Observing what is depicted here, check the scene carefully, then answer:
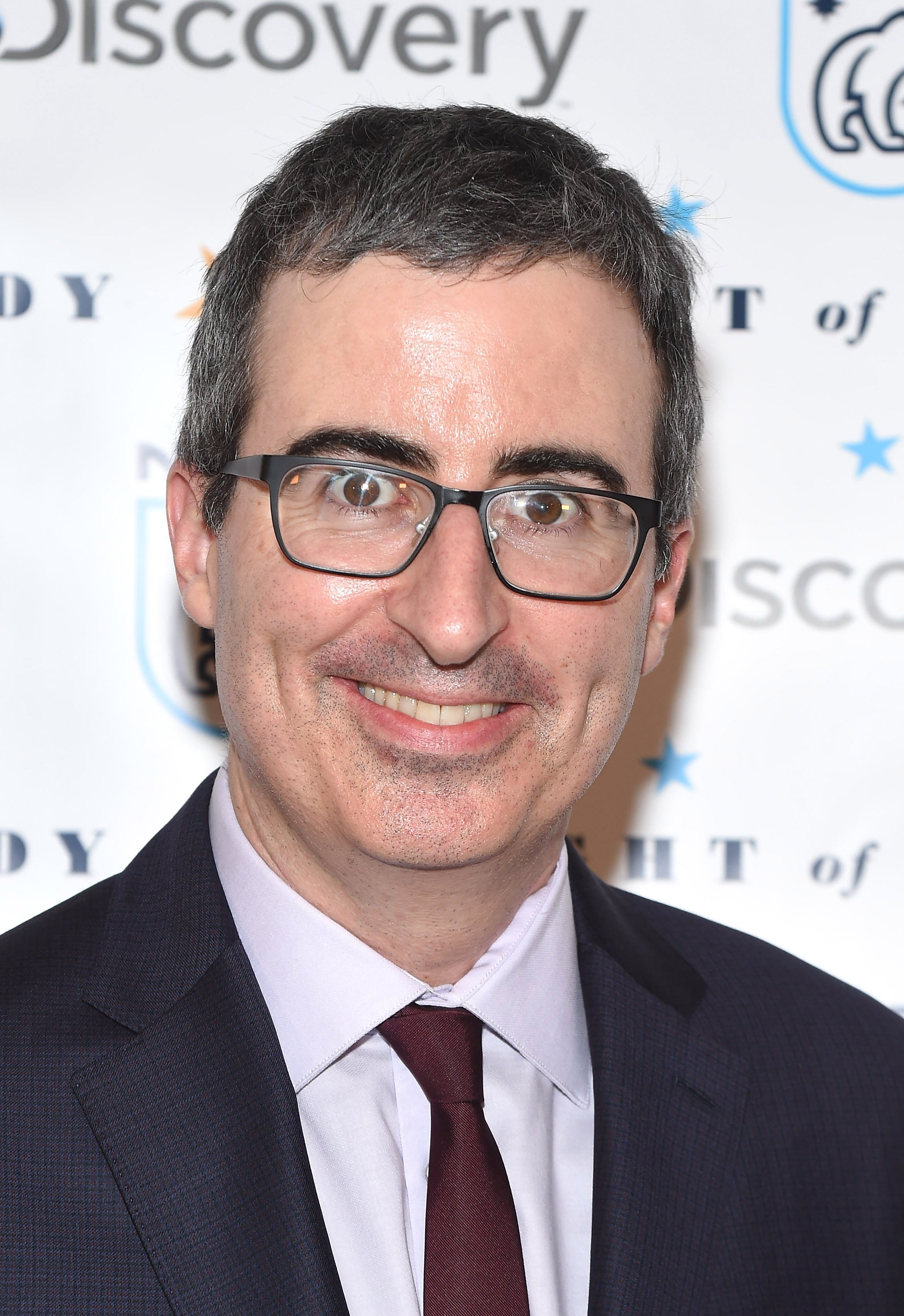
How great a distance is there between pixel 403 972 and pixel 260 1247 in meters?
0.34

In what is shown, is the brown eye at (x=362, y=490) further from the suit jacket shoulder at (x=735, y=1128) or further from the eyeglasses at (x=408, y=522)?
the suit jacket shoulder at (x=735, y=1128)

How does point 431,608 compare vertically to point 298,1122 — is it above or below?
above

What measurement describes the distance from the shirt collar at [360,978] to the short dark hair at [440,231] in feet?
1.55

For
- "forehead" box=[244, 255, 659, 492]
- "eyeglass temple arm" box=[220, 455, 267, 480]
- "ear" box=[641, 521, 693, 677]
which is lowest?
"ear" box=[641, 521, 693, 677]

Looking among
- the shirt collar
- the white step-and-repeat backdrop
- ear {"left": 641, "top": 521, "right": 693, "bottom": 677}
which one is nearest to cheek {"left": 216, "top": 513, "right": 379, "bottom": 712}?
the shirt collar

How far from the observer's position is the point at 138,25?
215 centimetres

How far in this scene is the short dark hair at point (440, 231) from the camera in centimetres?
153

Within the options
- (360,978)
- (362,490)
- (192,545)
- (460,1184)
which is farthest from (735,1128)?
(192,545)

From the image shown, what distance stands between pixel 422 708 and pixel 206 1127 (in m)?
0.51

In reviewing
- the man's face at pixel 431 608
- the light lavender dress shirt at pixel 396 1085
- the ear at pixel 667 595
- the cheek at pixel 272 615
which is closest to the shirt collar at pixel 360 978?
the light lavender dress shirt at pixel 396 1085

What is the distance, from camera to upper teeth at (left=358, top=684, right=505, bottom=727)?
151 centimetres

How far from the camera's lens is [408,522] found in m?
1.48

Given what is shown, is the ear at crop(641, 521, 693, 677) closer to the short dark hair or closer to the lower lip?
the short dark hair

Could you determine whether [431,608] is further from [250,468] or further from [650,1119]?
[650,1119]
